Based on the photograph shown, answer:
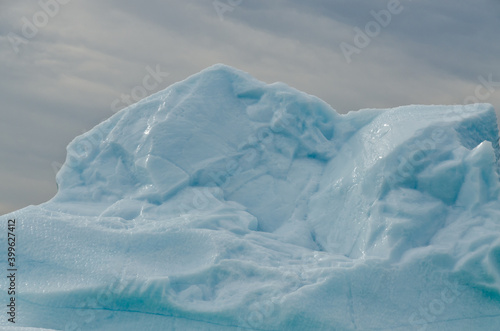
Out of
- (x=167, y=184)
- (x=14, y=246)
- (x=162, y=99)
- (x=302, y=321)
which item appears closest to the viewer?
(x=302, y=321)

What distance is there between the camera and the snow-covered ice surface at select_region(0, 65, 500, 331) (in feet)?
24.1

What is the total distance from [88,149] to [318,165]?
11.3 ft

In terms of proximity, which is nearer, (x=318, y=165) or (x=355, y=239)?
(x=355, y=239)

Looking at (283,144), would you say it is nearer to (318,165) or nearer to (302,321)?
(318,165)

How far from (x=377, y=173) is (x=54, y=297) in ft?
13.7

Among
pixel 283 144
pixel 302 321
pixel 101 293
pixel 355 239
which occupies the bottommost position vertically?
pixel 302 321

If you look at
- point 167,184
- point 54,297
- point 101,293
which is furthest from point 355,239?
point 54,297

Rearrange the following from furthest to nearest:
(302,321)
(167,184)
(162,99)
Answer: (162,99), (167,184), (302,321)

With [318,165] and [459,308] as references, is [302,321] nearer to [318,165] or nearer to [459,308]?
[459,308]

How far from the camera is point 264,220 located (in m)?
8.95

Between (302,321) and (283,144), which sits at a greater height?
(283,144)

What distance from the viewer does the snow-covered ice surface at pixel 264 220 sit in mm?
7359

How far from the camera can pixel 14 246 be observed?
815cm

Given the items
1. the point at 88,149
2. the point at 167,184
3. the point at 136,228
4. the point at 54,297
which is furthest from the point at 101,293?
the point at 88,149
